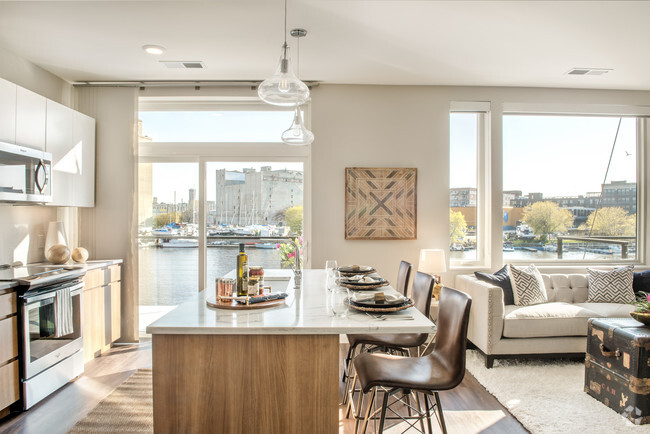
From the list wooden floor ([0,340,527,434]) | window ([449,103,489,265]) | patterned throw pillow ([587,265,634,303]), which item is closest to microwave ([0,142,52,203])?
wooden floor ([0,340,527,434])

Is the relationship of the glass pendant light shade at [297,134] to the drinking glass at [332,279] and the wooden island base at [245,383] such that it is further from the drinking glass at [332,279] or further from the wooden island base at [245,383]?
the wooden island base at [245,383]

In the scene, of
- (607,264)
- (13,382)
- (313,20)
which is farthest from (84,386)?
(607,264)

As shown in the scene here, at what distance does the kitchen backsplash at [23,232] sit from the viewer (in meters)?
3.38

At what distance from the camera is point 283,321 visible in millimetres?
1808

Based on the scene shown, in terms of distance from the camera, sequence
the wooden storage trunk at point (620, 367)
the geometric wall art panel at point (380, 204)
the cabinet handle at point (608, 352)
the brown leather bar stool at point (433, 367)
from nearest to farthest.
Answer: the brown leather bar stool at point (433, 367)
the wooden storage trunk at point (620, 367)
the cabinet handle at point (608, 352)
the geometric wall art panel at point (380, 204)

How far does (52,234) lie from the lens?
145 inches

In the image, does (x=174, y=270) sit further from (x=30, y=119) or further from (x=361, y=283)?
(x=361, y=283)

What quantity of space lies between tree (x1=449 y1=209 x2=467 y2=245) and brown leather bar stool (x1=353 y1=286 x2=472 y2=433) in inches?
103

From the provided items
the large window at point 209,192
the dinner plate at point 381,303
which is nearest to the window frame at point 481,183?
the large window at point 209,192

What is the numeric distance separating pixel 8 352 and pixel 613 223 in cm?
603

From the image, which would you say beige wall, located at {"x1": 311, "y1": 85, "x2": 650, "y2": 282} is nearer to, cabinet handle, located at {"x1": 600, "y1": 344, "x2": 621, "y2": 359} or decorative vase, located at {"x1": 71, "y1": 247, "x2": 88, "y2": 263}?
cabinet handle, located at {"x1": 600, "y1": 344, "x2": 621, "y2": 359}

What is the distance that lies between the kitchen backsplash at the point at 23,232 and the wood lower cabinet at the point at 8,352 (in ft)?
2.97

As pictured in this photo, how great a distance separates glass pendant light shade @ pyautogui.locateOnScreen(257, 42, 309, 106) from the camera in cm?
216

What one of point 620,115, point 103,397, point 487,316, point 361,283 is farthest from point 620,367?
point 103,397
